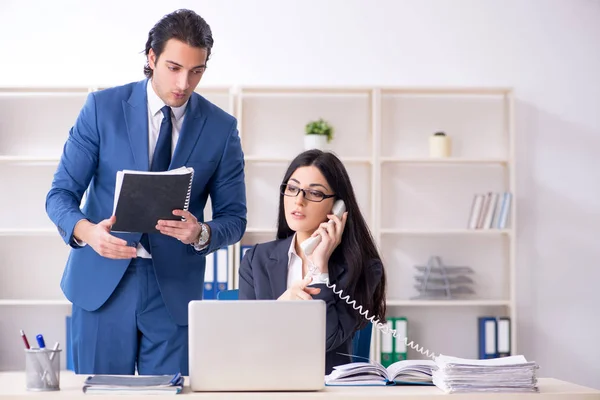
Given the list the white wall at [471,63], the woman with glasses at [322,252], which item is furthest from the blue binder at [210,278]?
the woman with glasses at [322,252]

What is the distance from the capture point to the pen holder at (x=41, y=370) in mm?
1732

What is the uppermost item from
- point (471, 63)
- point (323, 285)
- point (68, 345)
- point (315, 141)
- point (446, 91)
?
point (471, 63)

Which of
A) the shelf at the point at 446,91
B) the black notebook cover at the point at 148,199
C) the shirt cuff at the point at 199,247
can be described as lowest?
the shirt cuff at the point at 199,247

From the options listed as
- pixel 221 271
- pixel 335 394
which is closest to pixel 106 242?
pixel 335 394

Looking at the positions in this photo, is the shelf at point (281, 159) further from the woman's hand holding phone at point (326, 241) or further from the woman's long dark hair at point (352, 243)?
the woman's hand holding phone at point (326, 241)

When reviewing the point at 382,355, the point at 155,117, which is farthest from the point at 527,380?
the point at 382,355

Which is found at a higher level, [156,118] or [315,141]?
[315,141]

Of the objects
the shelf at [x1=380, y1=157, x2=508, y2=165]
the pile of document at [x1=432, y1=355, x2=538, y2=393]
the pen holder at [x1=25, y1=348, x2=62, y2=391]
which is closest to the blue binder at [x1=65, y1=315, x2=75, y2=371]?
the shelf at [x1=380, y1=157, x2=508, y2=165]

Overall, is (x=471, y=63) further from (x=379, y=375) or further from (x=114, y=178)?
(x=379, y=375)

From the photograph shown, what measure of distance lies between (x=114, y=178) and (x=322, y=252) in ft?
2.23

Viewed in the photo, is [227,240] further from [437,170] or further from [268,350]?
[437,170]

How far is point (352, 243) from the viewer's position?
2.59 meters

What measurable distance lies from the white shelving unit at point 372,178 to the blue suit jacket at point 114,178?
7.88 feet

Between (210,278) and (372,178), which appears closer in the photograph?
(210,278)
